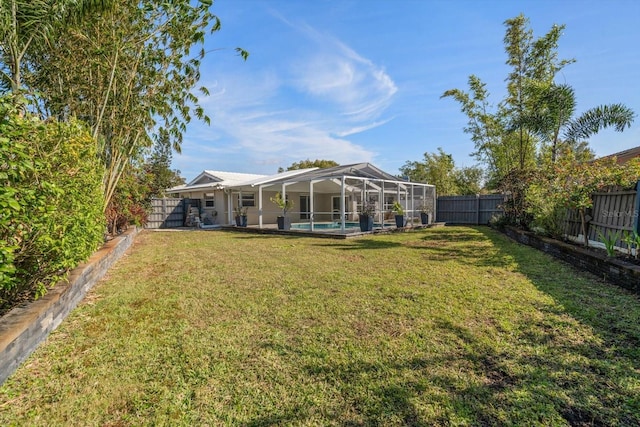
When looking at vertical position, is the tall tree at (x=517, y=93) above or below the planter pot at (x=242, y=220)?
above

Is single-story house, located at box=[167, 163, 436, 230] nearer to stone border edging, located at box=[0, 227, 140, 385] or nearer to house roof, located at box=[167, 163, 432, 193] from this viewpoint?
house roof, located at box=[167, 163, 432, 193]

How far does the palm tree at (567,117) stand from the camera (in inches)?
369

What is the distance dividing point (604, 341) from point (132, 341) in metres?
4.84

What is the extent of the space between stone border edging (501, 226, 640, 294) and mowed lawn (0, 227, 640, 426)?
305 millimetres

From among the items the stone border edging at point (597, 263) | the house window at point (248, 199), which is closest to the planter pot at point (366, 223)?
the stone border edging at point (597, 263)

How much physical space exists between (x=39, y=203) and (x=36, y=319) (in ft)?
3.62

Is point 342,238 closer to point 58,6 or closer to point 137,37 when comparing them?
point 137,37

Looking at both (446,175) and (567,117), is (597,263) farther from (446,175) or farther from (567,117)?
(446,175)

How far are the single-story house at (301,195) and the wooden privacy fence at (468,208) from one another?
2537 millimetres

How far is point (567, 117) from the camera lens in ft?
34.0

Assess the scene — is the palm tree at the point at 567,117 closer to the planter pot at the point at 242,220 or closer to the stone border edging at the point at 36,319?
the planter pot at the point at 242,220

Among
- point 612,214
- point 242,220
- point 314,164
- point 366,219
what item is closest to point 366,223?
point 366,219

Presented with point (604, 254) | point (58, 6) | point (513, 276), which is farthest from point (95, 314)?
point (604, 254)

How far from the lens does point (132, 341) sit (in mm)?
3191
